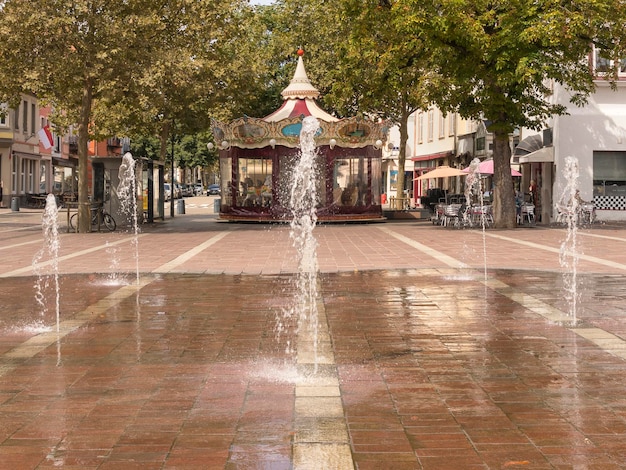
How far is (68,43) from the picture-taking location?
83.7ft

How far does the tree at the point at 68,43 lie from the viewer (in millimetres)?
24609

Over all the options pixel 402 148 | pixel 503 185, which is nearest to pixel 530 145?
pixel 402 148

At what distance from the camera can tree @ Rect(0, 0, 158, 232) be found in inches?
969

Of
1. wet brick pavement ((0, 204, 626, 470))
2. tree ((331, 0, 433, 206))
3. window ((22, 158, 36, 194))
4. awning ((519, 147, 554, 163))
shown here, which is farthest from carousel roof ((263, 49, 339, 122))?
window ((22, 158, 36, 194))

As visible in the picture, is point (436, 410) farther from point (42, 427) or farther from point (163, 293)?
point (163, 293)

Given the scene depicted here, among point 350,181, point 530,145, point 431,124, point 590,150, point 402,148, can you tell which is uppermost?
point 431,124

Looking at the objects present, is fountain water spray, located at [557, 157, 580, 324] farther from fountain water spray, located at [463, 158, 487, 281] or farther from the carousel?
the carousel

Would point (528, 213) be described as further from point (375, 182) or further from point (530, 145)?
point (375, 182)

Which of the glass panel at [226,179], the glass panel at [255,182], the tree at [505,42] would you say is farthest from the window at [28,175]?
the tree at [505,42]

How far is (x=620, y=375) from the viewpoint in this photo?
6395 millimetres

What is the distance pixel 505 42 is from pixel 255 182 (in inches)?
524

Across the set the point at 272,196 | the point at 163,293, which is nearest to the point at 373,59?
the point at 272,196

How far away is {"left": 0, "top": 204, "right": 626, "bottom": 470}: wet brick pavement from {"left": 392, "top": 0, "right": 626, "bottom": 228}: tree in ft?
41.5

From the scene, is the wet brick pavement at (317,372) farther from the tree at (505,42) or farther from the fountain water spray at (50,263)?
the tree at (505,42)
